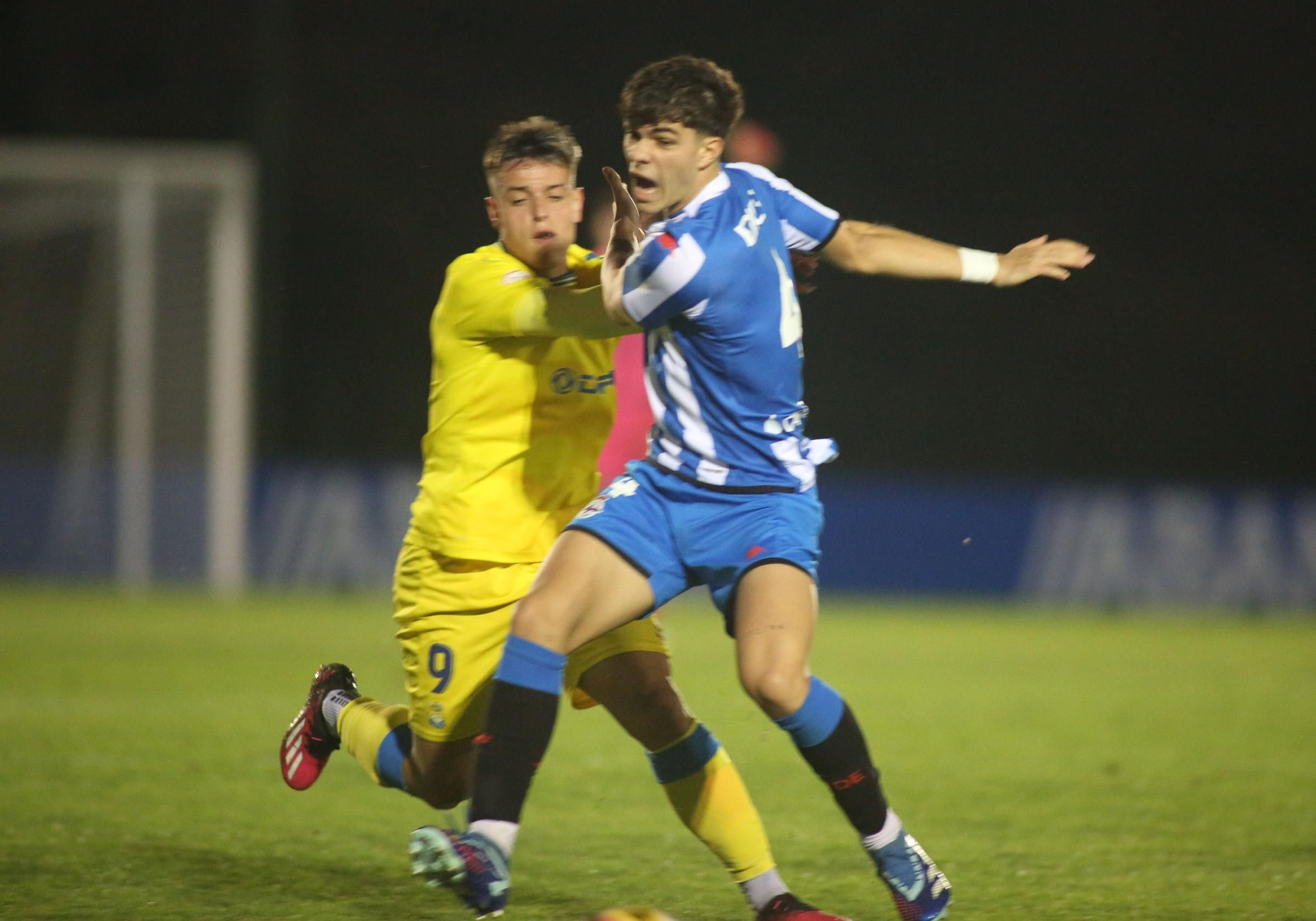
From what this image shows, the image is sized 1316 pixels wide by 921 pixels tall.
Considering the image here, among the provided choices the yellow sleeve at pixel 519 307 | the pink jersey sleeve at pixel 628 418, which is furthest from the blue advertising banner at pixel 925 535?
the yellow sleeve at pixel 519 307

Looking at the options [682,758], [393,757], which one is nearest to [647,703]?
[682,758]

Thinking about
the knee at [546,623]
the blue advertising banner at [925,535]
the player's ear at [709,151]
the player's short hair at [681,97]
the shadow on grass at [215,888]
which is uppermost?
the player's short hair at [681,97]

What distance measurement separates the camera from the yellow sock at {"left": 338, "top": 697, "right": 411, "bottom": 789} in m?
4.34

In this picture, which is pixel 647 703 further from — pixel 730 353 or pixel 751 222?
pixel 751 222

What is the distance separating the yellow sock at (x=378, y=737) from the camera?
14.2 ft

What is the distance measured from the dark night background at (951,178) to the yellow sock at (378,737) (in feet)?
45.5

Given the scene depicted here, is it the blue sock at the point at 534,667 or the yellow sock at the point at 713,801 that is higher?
the blue sock at the point at 534,667

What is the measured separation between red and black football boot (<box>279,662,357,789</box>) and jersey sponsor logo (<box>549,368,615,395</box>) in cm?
118

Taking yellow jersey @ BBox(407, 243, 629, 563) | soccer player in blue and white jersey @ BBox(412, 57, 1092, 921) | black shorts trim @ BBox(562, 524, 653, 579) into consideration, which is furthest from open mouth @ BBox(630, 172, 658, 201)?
black shorts trim @ BBox(562, 524, 653, 579)

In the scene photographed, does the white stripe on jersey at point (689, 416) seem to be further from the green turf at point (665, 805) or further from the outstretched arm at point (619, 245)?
the green turf at point (665, 805)

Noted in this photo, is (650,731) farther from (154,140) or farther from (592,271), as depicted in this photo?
(154,140)

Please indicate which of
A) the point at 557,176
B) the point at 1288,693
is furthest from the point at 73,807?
the point at 1288,693

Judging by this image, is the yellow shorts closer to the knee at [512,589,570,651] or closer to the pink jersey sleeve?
the knee at [512,589,570,651]

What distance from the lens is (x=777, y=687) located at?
3.50 meters
